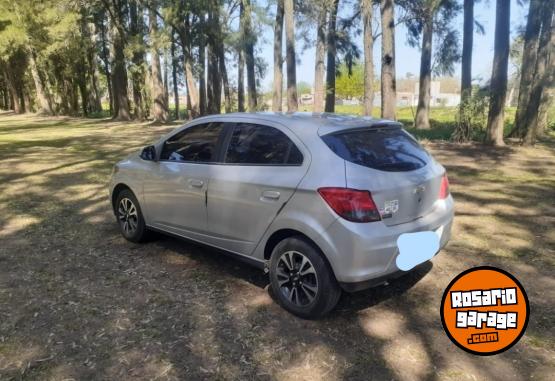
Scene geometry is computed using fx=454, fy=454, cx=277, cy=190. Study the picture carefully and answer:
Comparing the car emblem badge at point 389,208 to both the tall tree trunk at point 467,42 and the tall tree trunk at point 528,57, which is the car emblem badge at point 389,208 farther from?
the tall tree trunk at point 467,42

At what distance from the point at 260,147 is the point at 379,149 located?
108cm

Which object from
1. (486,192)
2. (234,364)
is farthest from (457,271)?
(486,192)

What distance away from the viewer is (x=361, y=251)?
3396mm

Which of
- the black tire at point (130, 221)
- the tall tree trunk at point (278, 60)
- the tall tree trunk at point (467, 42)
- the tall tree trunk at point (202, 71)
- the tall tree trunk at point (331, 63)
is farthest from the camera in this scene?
the tall tree trunk at point (331, 63)

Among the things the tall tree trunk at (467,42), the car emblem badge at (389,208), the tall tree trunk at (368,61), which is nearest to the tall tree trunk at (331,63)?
the tall tree trunk at (467,42)

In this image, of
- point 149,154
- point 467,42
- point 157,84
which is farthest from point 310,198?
point 157,84

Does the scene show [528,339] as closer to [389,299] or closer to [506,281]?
[506,281]

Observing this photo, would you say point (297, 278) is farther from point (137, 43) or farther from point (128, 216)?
point (137, 43)

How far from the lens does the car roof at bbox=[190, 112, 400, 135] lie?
3.94 meters

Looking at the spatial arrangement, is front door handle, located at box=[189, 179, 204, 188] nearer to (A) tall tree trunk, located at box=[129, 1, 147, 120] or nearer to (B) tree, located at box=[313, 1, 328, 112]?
(B) tree, located at box=[313, 1, 328, 112]

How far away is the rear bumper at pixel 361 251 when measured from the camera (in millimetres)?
3406

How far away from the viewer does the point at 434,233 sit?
389cm

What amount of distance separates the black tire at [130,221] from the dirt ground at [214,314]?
0.15 m

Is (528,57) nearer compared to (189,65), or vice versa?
(528,57)
